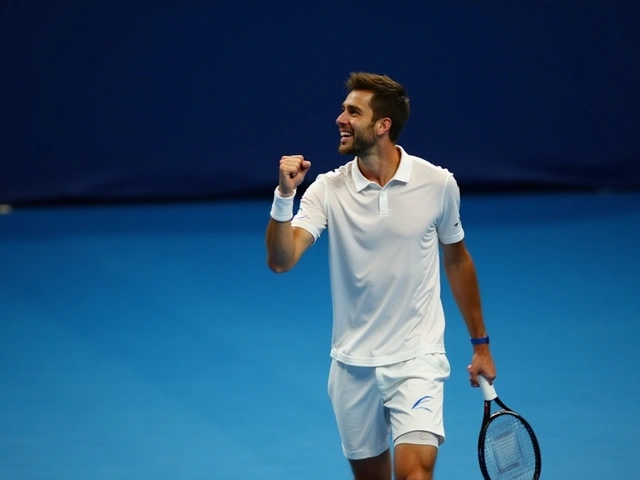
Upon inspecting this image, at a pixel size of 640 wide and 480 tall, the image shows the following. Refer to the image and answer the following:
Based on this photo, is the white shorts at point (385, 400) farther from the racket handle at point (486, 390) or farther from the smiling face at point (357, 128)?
the smiling face at point (357, 128)

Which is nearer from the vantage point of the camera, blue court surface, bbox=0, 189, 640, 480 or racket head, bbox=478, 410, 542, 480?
racket head, bbox=478, 410, 542, 480

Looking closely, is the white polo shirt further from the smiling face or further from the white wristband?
the white wristband

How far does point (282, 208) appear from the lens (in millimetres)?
3896

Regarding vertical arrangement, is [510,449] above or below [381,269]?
below

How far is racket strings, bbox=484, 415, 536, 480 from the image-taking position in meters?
4.11

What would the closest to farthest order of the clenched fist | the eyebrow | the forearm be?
the clenched fist
the forearm
the eyebrow

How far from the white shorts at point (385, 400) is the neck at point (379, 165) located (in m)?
0.66

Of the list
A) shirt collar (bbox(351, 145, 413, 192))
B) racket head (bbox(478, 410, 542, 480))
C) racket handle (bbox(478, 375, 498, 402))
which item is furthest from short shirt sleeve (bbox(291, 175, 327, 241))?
racket head (bbox(478, 410, 542, 480))

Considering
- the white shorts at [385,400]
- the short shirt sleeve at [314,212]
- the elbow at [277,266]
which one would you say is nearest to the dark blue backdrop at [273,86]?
the short shirt sleeve at [314,212]

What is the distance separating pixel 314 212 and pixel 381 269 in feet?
1.04

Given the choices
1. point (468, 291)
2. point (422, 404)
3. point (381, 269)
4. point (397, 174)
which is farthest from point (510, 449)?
point (397, 174)

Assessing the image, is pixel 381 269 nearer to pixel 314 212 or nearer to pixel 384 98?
pixel 314 212

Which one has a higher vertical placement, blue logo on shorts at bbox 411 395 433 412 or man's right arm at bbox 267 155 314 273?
man's right arm at bbox 267 155 314 273

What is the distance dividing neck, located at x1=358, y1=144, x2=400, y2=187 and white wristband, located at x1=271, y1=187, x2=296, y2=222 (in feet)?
1.36
